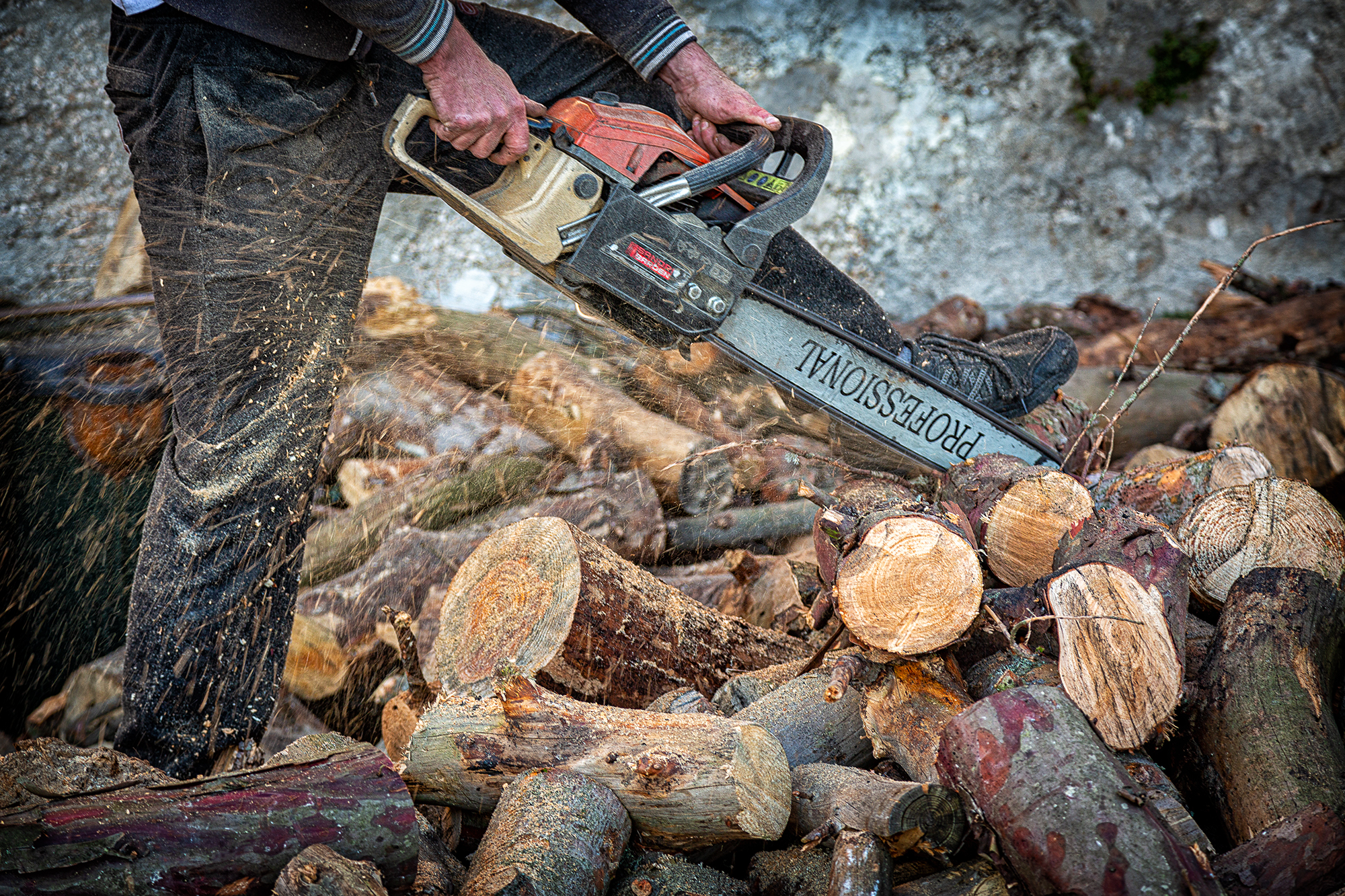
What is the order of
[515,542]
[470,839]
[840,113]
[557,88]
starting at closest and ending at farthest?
[470,839], [515,542], [557,88], [840,113]

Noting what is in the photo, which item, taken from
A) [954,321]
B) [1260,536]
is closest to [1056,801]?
[1260,536]

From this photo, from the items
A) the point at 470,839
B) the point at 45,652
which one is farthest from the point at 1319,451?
the point at 45,652

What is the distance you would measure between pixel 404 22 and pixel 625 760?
1.38 m

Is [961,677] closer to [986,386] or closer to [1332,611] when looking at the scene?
[1332,611]

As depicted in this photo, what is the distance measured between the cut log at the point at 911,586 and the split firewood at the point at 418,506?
158 centimetres

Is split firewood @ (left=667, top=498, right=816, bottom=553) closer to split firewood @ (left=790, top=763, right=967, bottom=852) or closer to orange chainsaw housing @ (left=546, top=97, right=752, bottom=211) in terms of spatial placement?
orange chainsaw housing @ (left=546, top=97, right=752, bottom=211)

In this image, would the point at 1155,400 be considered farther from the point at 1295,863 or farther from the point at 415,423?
the point at 415,423

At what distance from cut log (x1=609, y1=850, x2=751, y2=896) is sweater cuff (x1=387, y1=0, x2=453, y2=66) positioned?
1500 mm

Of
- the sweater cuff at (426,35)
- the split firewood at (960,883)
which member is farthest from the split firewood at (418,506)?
the split firewood at (960,883)

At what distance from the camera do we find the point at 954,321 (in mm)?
4305

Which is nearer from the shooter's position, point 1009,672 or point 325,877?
point 325,877

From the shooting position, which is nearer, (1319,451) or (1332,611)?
(1332,611)

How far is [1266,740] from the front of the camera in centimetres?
143

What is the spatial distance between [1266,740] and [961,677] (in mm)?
494
